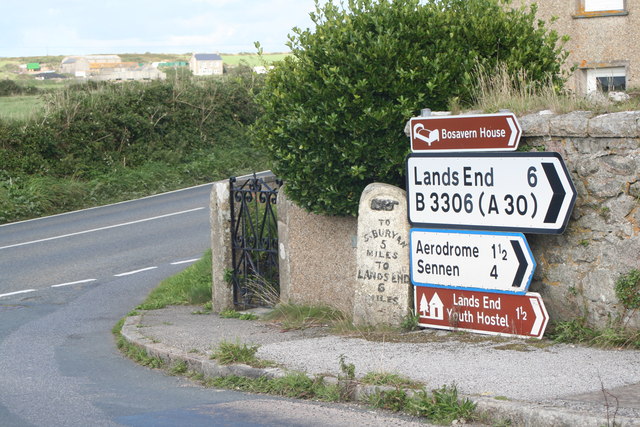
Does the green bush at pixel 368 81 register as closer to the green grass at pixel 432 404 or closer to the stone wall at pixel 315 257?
the stone wall at pixel 315 257

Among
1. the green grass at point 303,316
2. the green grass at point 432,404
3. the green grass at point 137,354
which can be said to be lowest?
the green grass at point 137,354

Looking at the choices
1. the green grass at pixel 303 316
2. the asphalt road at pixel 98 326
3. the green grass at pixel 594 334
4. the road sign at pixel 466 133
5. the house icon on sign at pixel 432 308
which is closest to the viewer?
the asphalt road at pixel 98 326

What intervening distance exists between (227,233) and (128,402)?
4.05 m

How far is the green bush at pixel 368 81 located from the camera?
864 cm

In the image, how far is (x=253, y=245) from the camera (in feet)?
35.2

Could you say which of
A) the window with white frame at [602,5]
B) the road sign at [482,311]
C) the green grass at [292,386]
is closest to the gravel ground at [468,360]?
the road sign at [482,311]

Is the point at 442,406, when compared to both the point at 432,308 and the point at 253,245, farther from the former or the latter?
the point at 253,245

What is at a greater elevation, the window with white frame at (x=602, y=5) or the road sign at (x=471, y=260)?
the window with white frame at (x=602, y=5)

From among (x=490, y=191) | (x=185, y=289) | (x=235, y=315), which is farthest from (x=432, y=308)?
(x=185, y=289)

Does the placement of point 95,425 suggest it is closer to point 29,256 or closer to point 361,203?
point 361,203

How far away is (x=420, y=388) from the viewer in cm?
618

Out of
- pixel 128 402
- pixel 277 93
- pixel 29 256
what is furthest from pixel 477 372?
pixel 29 256

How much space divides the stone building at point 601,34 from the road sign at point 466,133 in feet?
40.3

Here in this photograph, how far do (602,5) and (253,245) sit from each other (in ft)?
41.7
